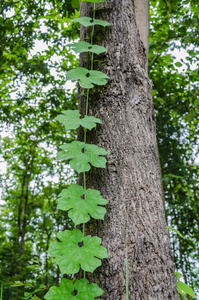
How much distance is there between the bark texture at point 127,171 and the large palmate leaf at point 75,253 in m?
0.06

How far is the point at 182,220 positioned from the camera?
5.67 meters

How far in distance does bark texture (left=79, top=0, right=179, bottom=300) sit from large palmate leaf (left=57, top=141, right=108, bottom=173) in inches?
2.6

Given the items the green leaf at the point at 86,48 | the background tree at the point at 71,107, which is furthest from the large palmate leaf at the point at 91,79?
the background tree at the point at 71,107

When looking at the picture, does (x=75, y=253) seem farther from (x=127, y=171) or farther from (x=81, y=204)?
(x=127, y=171)

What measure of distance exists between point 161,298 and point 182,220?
523cm

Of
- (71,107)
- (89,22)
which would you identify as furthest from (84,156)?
(71,107)

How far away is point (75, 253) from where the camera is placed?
2.78 feet

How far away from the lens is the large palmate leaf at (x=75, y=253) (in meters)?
0.82

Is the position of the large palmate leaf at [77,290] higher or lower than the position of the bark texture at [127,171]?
lower

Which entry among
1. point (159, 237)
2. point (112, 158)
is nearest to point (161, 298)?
point (159, 237)

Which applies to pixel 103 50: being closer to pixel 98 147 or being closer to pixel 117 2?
pixel 117 2

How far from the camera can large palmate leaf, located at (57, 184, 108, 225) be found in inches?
34.7

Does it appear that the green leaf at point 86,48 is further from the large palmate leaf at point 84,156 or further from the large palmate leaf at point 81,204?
the large palmate leaf at point 81,204

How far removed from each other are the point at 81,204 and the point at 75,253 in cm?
17
